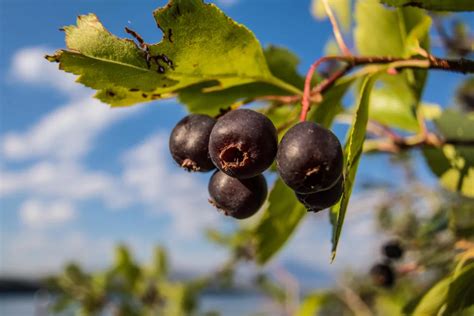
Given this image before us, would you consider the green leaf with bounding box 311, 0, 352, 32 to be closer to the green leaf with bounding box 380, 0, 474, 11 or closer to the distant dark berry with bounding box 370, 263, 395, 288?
the green leaf with bounding box 380, 0, 474, 11

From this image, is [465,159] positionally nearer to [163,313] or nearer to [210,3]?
[210,3]

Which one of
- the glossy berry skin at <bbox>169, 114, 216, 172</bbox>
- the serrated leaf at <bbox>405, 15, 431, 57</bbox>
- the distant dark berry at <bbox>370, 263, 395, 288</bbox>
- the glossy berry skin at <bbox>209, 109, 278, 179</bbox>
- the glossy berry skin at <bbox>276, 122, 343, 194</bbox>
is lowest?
the distant dark berry at <bbox>370, 263, 395, 288</bbox>

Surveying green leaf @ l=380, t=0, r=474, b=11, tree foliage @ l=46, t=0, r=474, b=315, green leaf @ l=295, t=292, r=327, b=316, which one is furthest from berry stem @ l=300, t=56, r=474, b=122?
green leaf @ l=295, t=292, r=327, b=316

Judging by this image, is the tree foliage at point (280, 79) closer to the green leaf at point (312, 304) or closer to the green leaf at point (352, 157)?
the green leaf at point (352, 157)

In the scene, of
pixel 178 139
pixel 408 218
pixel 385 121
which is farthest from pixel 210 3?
pixel 408 218

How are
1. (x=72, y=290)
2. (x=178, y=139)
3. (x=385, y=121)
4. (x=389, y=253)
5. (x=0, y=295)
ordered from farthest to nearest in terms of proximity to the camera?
1. (x=0, y=295)
2. (x=72, y=290)
3. (x=389, y=253)
4. (x=385, y=121)
5. (x=178, y=139)

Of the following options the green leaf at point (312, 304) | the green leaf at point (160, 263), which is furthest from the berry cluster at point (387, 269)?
the green leaf at point (160, 263)
